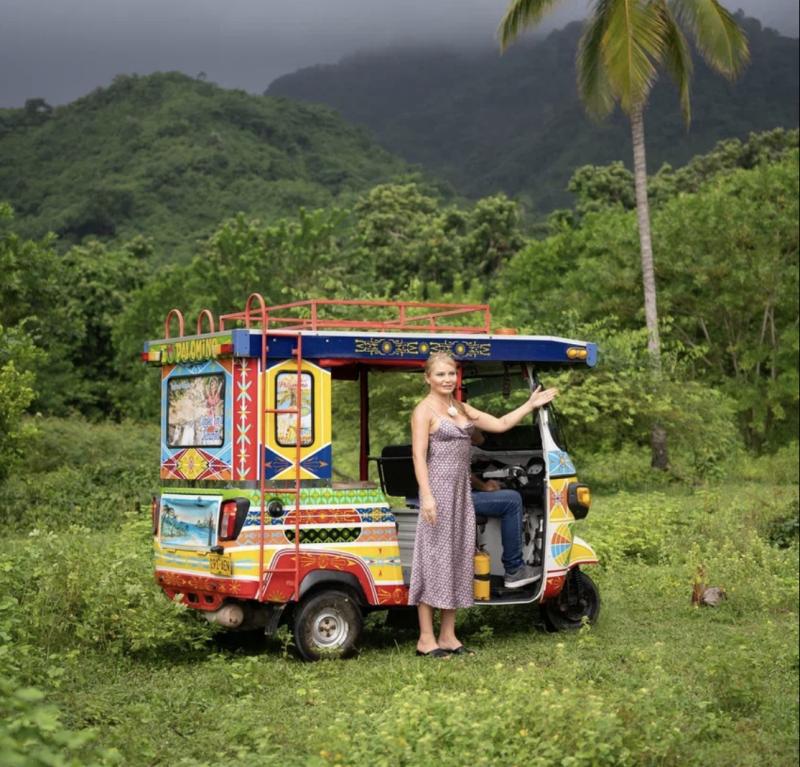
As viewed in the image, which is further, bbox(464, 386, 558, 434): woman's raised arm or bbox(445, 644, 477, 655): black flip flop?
bbox(464, 386, 558, 434): woman's raised arm

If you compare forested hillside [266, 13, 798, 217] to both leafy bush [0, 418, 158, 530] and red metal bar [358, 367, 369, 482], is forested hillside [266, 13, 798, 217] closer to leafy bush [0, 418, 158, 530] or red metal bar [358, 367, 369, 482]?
leafy bush [0, 418, 158, 530]

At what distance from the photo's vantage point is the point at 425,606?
358 inches

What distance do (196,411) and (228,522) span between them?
95 cm

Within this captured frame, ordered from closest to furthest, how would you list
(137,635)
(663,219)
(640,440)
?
(137,635), (640,440), (663,219)

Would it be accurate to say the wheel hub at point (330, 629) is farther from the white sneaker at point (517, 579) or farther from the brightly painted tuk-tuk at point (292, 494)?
the white sneaker at point (517, 579)

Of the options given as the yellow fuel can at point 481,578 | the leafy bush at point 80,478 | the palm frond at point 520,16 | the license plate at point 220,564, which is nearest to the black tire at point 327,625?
the license plate at point 220,564

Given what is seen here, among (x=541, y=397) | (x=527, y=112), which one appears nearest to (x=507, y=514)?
(x=541, y=397)

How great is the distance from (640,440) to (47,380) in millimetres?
18791

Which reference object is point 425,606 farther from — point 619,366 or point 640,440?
point 640,440

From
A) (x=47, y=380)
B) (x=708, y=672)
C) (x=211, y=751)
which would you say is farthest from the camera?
(x=47, y=380)

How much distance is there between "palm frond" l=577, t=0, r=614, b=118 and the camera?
24.7 metres

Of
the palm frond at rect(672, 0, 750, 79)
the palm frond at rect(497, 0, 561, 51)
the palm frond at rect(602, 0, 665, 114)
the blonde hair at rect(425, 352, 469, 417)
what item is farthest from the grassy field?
the palm frond at rect(497, 0, 561, 51)

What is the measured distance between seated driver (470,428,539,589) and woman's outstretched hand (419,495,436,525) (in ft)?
1.93

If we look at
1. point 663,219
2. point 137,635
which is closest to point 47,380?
point 663,219
